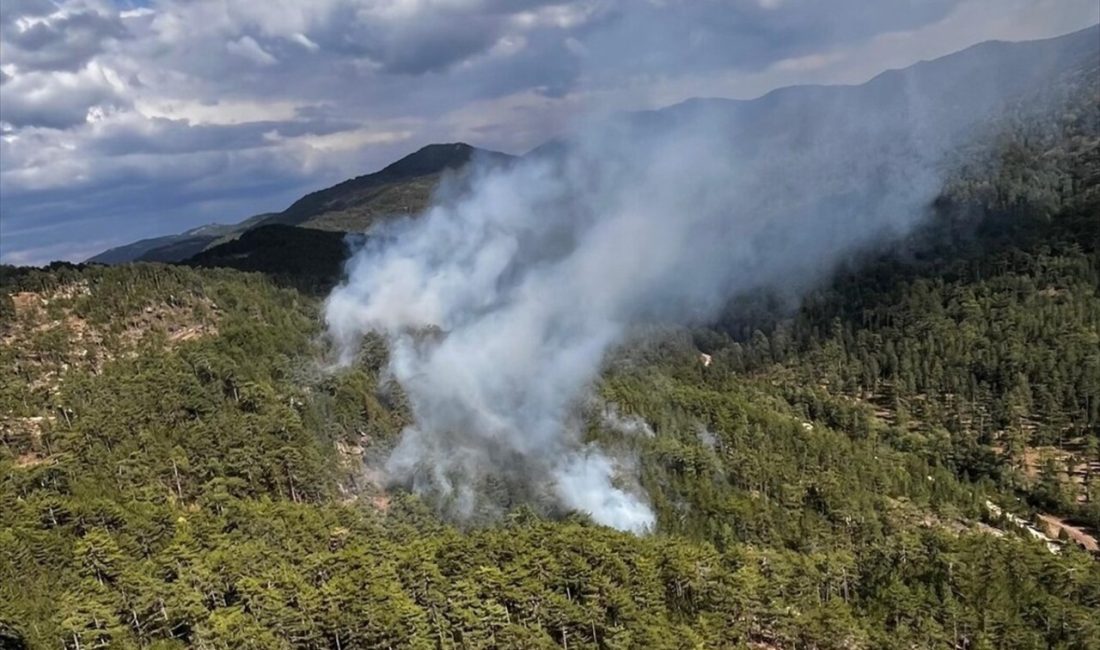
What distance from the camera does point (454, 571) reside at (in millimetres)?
70312

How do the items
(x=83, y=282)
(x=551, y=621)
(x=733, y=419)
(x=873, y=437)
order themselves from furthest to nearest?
(x=83, y=282)
(x=873, y=437)
(x=733, y=419)
(x=551, y=621)

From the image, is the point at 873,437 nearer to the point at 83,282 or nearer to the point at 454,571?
the point at 454,571

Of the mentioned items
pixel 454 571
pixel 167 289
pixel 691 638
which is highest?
pixel 167 289

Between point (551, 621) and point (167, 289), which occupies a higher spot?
point (167, 289)

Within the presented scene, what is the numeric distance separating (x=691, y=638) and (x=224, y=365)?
9142cm

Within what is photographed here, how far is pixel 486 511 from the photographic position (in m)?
96.3

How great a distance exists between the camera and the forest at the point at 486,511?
6359 centimetres

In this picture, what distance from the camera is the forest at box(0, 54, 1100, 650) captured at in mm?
63594

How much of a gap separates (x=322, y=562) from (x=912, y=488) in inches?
3469

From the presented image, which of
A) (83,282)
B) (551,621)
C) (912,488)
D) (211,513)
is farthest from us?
(83,282)

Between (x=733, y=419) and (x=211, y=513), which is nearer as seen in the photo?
(x=211, y=513)

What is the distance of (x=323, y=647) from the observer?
200ft

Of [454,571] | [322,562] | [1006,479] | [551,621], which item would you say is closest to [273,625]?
[322,562]

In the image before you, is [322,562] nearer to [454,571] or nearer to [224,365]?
[454,571]
